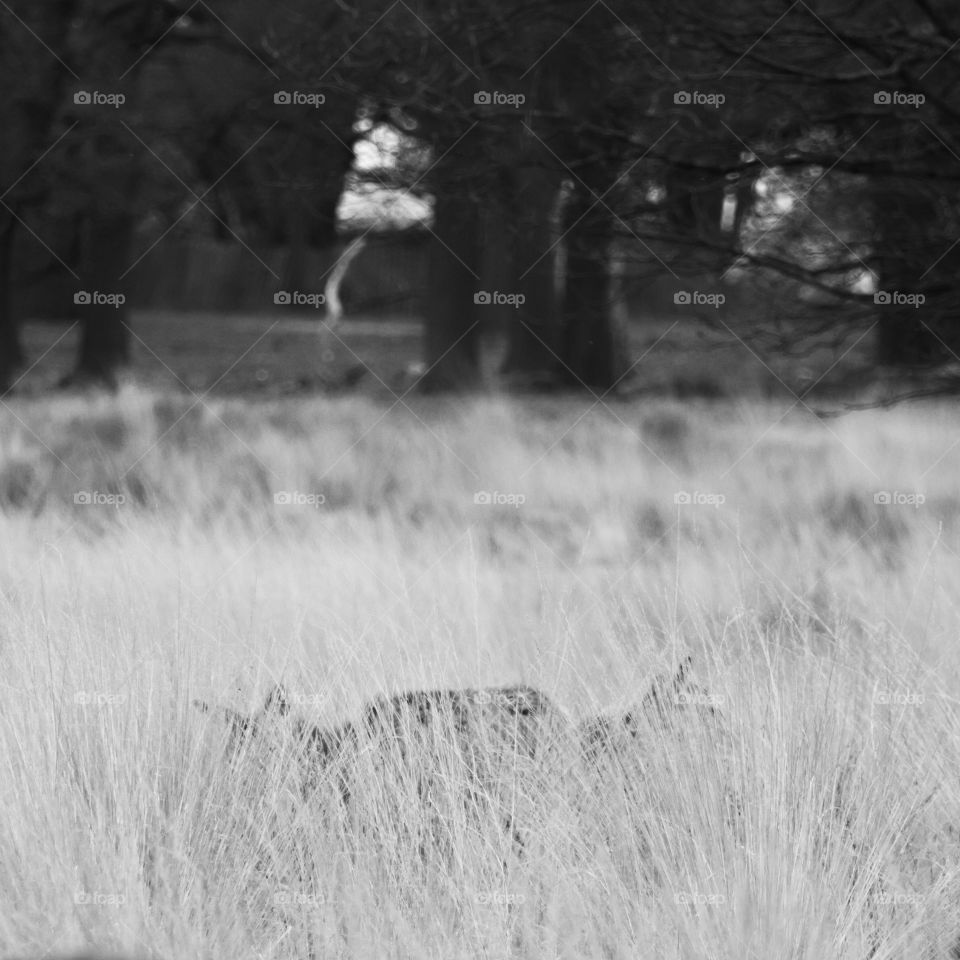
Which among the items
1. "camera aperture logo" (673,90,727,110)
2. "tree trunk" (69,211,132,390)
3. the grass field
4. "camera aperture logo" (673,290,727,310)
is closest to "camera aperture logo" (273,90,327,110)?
"camera aperture logo" (673,90,727,110)

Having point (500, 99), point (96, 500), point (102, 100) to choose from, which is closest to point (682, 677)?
point (96, 500)

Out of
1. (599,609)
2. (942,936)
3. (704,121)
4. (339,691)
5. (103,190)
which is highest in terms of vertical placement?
(103,190)

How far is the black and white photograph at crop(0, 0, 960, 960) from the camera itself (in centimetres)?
313

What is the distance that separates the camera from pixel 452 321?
1589 centimetres

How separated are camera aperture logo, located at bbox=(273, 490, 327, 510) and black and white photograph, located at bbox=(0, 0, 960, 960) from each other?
118 millimetres

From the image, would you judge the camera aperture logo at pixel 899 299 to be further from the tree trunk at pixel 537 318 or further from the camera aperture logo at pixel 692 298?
the tree trunk at pixel 537 318

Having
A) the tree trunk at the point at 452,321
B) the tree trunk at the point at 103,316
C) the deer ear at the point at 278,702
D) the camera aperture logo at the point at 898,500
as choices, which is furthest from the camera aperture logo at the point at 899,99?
the tree trunk at the point at 103,316

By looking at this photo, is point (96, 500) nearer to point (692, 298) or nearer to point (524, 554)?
point (524, 554)

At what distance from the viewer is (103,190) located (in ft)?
52.3

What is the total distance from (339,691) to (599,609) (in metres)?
0.85

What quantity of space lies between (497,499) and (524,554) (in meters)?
1.34

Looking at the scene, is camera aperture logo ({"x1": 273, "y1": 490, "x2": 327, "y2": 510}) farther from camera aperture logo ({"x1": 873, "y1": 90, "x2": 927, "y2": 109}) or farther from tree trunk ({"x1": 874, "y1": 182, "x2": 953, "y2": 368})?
camera aperture logo ({"x1": 873, "y1": 90, "x2": 927, "y2": 109})

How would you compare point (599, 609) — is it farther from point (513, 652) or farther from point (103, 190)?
point (103, 190)

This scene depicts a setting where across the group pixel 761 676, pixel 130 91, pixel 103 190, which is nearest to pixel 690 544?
pixel 761 676
